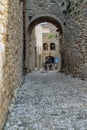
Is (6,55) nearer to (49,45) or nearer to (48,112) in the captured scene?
(48,112)

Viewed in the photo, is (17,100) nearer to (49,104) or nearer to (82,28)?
→ (49,104)

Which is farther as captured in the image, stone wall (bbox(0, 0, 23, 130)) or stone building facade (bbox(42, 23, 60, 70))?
stone building facade (bbox(42, 23, 60, 70))

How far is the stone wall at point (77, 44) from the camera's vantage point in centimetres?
1220

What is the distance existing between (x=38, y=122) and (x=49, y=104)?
1.51m

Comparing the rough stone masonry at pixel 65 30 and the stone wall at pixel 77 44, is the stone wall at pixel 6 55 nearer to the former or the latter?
the rough stone masonry at pixel 65 30

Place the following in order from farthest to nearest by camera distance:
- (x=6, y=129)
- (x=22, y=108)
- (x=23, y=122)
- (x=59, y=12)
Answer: (x=59, y=12) < (x=22, y=108) < (x=23, y=122) < (x=6, y=129)

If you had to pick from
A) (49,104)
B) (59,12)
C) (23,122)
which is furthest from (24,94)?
(59,12)

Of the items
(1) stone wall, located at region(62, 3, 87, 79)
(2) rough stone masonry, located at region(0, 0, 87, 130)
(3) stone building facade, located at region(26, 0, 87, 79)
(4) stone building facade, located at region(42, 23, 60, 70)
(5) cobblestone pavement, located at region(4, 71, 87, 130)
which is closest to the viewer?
(5) cobblestone pavement, located at region(4, 71, 87, 130)

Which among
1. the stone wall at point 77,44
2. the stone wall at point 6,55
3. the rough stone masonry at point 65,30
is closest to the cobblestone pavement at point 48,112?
the stone wall at point 6,55

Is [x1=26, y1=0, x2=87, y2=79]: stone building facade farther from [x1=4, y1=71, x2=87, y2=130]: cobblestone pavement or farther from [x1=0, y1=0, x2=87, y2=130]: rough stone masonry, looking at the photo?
[x1=4, y1=71, x2=87, y2=130]: cobblestone pavement

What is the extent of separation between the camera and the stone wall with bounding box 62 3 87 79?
12.2m

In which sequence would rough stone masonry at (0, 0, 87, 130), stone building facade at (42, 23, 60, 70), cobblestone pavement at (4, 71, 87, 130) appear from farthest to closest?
stone building facade at (42, 23, 60, 70), rough stone masonry at (0, 0, 87, 130), cobblestone pavement at (4, 71, 87, 130)

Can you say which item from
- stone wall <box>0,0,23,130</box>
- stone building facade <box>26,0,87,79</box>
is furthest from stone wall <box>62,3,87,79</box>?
stone wall <box>0,0,23,130</box>

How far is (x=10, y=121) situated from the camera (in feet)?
16.1
